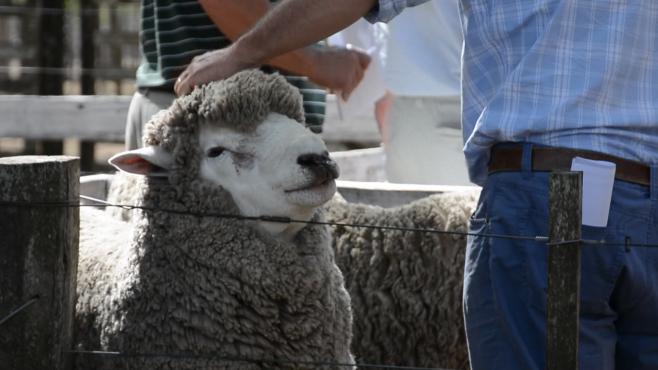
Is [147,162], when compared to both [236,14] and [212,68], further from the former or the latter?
[236,14]

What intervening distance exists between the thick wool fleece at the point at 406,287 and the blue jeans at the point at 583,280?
1.37m

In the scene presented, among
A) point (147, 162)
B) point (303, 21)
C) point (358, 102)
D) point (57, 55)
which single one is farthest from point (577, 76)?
point (57, 55)

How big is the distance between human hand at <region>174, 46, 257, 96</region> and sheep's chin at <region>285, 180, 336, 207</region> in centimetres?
33

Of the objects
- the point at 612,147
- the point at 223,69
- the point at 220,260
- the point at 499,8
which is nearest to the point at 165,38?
the point at 223,69

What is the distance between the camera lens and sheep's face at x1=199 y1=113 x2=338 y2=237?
2926 millimetres

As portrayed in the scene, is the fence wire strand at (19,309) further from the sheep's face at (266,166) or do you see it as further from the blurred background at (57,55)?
the blurred background at (57,55)

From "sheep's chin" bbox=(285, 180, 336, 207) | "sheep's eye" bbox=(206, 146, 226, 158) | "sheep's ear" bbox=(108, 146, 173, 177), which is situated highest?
"sheep's eye" bbox=(206, 146, 226, 158)

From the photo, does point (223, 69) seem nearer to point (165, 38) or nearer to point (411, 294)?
point (165, 38)

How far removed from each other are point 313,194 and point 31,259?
0.67 meters

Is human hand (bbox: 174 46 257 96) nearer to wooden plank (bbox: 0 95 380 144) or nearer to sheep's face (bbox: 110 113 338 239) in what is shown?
sheep's face (bbox: 110 113 338 239)

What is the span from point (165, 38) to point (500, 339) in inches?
63.4

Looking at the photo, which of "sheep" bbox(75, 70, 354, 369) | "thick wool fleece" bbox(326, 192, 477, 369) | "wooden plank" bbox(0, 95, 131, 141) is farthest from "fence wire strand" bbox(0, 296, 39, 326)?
"wooden plank" bbox(0, 95, 131, 141)

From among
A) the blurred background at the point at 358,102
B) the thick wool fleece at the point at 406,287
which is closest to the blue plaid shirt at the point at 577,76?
the thick wool fleece at the point at 406,287

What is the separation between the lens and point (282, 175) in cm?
295
